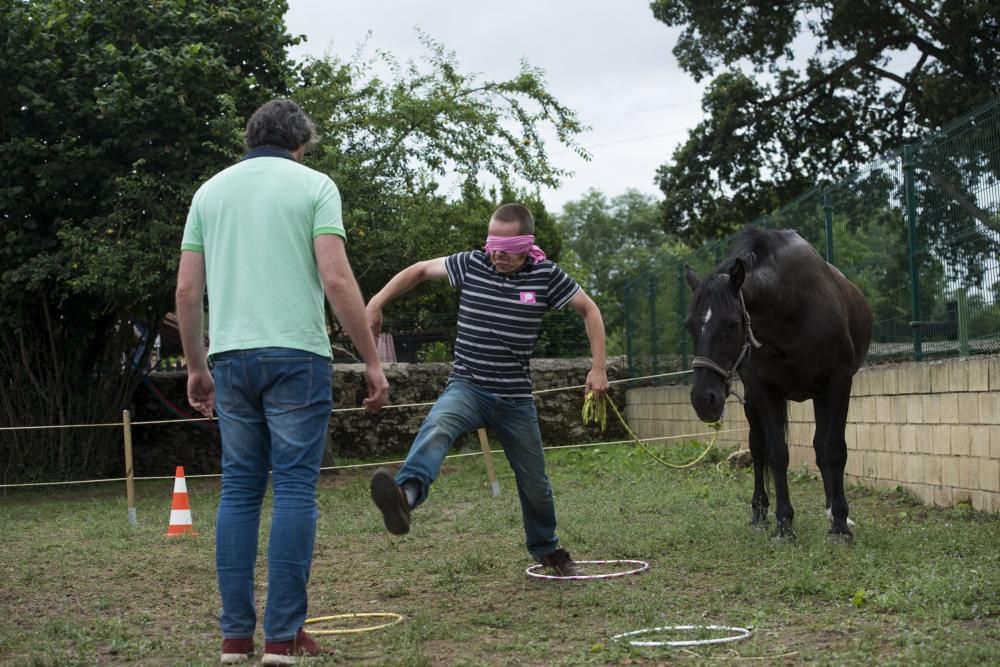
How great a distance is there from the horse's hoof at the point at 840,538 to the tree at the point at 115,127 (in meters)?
9.00

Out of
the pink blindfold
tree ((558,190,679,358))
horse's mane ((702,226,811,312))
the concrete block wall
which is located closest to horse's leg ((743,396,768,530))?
horse's mane ((702,226,811,312))

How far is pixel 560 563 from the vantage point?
19.1 ft

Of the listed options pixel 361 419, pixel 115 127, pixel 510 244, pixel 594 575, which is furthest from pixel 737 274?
pixel 361 419

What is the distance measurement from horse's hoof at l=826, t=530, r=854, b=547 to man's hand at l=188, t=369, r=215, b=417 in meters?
Result: 3.74

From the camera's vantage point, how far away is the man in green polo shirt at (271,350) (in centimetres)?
403

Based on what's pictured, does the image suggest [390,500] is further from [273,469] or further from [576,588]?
[576,588]

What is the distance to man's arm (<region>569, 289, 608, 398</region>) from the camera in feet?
17.6

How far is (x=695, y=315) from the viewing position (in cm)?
633

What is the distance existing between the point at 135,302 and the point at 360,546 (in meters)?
7.65

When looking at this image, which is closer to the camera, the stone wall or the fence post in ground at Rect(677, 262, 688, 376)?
the fence post in ground at Rect(677, 262, 688, 376)

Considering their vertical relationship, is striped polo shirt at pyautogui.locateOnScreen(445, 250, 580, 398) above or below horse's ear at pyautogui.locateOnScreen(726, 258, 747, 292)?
below

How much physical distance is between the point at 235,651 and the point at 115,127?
11.3 meters

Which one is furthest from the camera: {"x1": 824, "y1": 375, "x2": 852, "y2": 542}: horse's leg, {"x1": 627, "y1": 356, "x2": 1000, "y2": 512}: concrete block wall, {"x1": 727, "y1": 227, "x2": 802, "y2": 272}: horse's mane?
{"x1": 627, "y1": 356, "x2": 1000, "y2": 512}: concrete block wall

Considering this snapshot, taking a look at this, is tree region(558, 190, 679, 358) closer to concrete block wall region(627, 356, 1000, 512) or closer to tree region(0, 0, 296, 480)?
tree region(0, 0, 296, 480)
